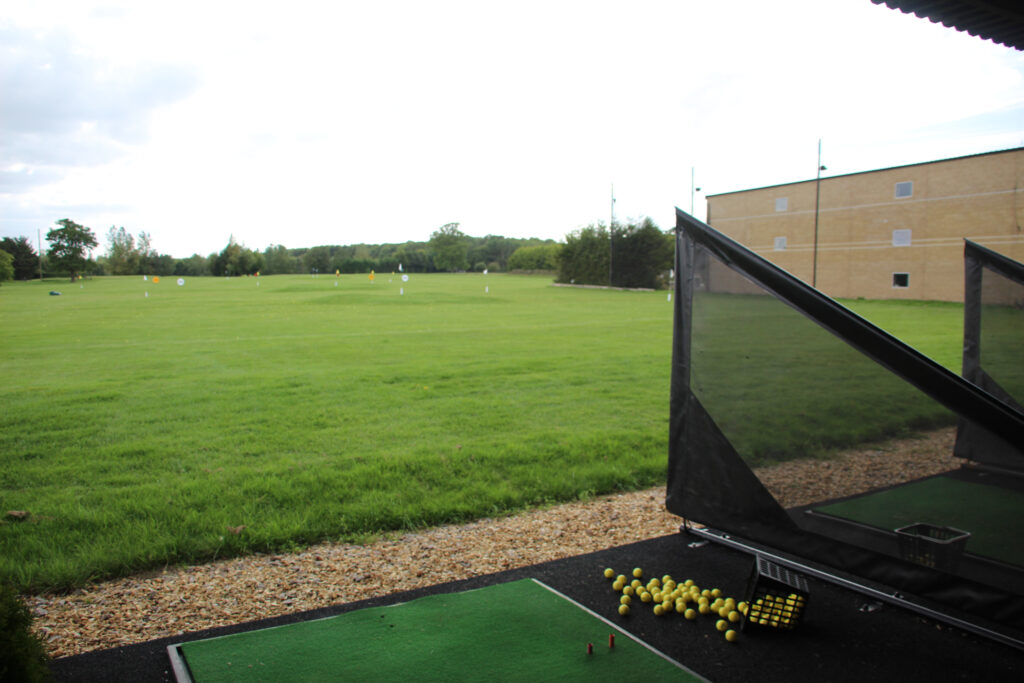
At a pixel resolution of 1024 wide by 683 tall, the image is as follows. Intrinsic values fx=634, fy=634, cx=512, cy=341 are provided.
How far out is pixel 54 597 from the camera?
324 cm

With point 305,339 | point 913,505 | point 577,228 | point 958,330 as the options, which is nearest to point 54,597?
point 913,505

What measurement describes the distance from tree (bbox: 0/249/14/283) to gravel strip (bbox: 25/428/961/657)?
40868 mm

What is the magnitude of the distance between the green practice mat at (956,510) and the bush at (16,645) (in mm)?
3299

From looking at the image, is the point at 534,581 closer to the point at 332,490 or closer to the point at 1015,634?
the point at 332,490

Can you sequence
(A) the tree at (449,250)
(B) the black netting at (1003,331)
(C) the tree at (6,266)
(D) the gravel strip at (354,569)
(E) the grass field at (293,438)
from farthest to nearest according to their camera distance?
(A) the tree at (449,250) < (C) the tree at (6,266) < (B) the black netting at (1003,331) < (E) the grass field at (293,438) < (D) the gravel strip at (354,569)

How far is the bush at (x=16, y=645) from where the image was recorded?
6.12ft

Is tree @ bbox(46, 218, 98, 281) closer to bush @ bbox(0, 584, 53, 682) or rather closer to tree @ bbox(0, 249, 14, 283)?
tree @ bbox(0, 249, 14, 283)

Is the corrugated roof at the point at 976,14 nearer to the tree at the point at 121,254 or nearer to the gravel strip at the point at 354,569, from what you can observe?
the gravel strip at the point at 354,569

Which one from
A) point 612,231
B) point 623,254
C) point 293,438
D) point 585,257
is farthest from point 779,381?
point 585,257

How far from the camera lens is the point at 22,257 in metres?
42.3

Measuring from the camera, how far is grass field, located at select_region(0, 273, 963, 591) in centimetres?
Answer: 401

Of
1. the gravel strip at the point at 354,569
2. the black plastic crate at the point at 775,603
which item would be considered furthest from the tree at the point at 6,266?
the black plastic crate at the point at 775,603

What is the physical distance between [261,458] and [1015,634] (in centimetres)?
511

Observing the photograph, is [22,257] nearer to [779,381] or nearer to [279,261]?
[279,261]
